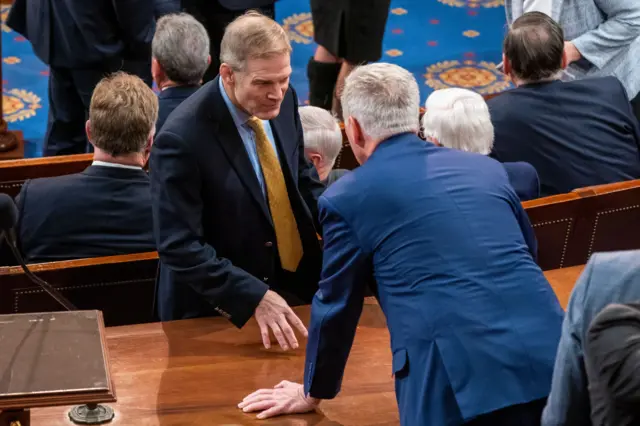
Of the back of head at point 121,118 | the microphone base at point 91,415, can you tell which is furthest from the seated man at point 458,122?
the microphone base at point 91,415

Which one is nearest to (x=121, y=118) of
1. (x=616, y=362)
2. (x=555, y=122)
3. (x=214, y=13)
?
(x=555, y=122)

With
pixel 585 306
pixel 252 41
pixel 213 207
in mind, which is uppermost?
pixel 252 41

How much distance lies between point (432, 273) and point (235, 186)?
0.76 metres

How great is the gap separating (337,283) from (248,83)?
64 centimetres

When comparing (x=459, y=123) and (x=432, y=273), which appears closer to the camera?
(x=432, y=273)

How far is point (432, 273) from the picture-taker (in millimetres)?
2250

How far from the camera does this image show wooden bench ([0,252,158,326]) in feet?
10.1

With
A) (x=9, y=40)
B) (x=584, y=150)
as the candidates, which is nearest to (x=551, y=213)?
(x=584, y=150)

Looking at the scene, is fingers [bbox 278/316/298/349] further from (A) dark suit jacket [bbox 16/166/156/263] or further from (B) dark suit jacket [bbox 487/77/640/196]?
(B) dark suit jacket [bbox 487/77/640/196]

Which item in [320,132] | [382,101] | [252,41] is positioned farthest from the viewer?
[320,132]

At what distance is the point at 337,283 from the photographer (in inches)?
93.9

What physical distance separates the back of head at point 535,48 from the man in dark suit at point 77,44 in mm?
1724

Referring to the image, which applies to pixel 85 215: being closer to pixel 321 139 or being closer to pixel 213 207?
pixel 213 207

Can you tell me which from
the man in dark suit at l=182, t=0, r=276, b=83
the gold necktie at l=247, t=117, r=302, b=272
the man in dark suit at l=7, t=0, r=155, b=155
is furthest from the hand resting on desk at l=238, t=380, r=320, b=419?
the man in dark suit at l=182, t=0, r=276, b=83
